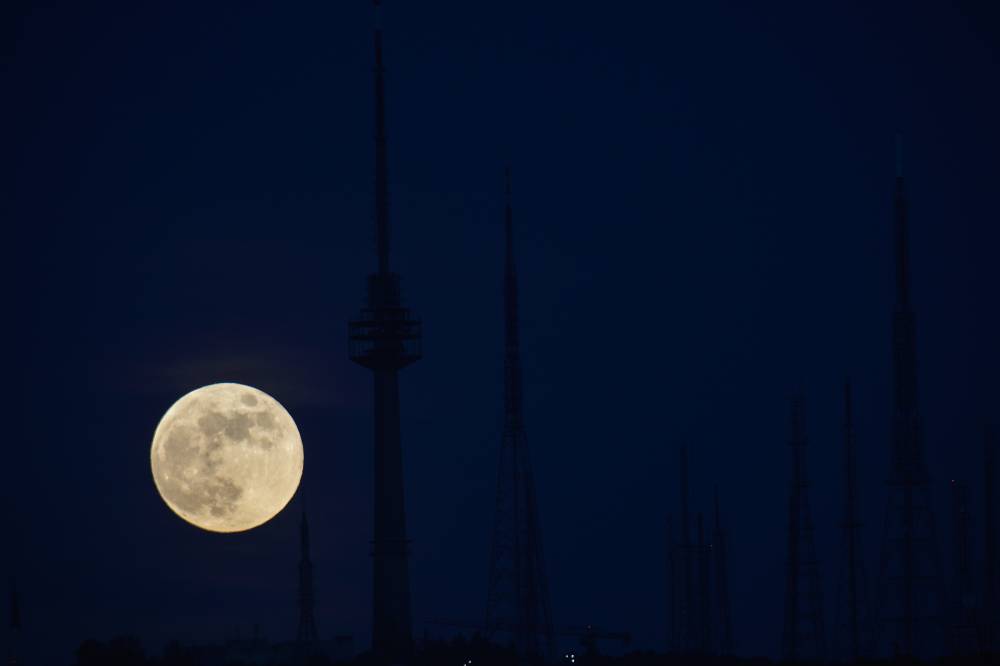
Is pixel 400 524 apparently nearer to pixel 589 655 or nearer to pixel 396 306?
pixel 396 306

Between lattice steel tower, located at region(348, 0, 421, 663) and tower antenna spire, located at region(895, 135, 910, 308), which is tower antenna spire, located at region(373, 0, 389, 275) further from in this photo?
tower antenna spire, located at region(895, 135, 910, 308)

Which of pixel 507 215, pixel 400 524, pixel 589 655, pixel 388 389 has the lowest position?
pixel 589 655

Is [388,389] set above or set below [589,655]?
above

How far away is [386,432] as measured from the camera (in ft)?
445

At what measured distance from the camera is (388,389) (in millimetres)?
137000

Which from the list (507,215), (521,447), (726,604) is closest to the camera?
(521,447)

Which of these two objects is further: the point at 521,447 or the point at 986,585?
the point at 986,585

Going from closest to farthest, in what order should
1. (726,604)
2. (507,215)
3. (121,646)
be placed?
1. (507,215)
2. (121,646)
3. (726,604)

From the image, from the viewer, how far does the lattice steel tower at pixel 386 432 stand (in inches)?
5335

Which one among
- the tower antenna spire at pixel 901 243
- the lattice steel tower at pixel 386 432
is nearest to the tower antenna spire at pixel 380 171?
the lattice steel tower at pixel 386 432

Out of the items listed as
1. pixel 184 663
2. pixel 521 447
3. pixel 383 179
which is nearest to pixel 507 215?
pixel 383 179

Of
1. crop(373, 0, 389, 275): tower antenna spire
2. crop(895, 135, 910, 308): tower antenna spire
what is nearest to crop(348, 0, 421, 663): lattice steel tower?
crop(373, 0, 389, 275): tower antenna spire

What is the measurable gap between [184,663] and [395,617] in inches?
721

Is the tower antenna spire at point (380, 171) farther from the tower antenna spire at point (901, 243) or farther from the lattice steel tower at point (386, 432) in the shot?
the tower antenna spire at point (901, 243)
